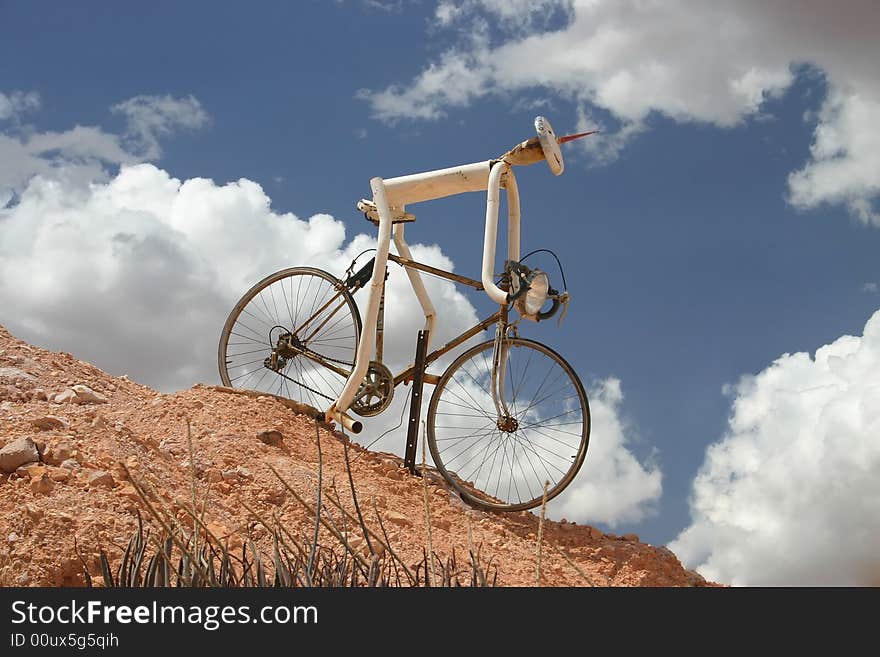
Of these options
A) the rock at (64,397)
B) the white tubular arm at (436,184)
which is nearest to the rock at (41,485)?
the rock at (64,397)

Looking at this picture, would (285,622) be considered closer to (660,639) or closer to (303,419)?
(660,639)

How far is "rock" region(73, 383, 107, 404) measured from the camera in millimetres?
6617

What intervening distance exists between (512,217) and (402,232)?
0.99 m

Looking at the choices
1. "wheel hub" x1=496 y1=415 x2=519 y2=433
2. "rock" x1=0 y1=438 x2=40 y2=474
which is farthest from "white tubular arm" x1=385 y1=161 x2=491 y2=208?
"rock" x1=0 y1=438 x2=40 y2=474

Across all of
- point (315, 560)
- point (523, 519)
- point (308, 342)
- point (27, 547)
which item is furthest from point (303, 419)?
point (315, 560)

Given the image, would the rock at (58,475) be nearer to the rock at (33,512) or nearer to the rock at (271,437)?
the rock at (33,512)

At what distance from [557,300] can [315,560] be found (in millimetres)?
4312

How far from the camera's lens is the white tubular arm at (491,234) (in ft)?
21.2

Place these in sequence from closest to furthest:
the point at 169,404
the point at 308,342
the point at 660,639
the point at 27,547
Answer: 1. the point at 660,639
2. the point at 27,547
3. the point at 169,404
4. the point at 308,342

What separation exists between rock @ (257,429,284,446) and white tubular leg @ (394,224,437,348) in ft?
4.71

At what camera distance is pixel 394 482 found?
658 cm

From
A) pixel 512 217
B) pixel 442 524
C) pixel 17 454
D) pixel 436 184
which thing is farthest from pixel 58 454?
pixel 512 217

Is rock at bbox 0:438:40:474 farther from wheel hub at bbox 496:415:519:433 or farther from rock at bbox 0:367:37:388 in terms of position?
wheel hub at bbox 496:415:519:433

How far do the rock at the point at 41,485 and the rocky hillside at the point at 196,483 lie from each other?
0.01 metres
